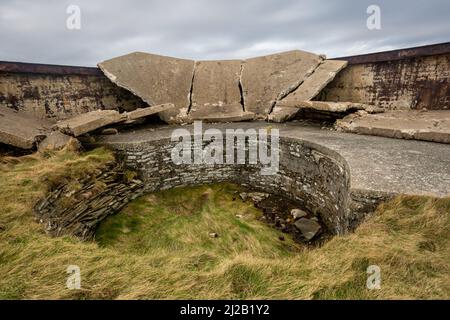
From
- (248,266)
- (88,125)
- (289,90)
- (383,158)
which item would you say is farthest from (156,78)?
(248,266)

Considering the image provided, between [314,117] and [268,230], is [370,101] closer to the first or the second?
[314,117]

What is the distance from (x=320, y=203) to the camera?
210 inches

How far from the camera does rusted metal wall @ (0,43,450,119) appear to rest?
22.4 feet

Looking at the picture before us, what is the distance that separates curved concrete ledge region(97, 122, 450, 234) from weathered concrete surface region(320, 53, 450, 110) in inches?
95.0

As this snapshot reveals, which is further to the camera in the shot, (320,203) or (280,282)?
(320,203)

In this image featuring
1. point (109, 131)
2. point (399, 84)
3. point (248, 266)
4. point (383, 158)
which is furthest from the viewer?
point (399, 84)

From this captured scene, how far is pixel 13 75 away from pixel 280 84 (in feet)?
25.8

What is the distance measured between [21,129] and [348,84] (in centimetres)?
904

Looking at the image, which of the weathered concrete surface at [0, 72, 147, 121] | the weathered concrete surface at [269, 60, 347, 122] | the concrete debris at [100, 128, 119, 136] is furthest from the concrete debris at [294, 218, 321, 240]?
the weathered concrete surface at [0, 72, 147, 121]

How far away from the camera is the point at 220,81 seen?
9.30 m

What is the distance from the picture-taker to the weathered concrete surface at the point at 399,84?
6.78m

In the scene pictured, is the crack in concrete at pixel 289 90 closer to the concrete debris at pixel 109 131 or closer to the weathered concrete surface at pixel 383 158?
the weathered concrete surface at pixel 383 158

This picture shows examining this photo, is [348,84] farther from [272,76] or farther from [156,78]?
[156,78]

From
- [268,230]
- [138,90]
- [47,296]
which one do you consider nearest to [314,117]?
[268,230]
